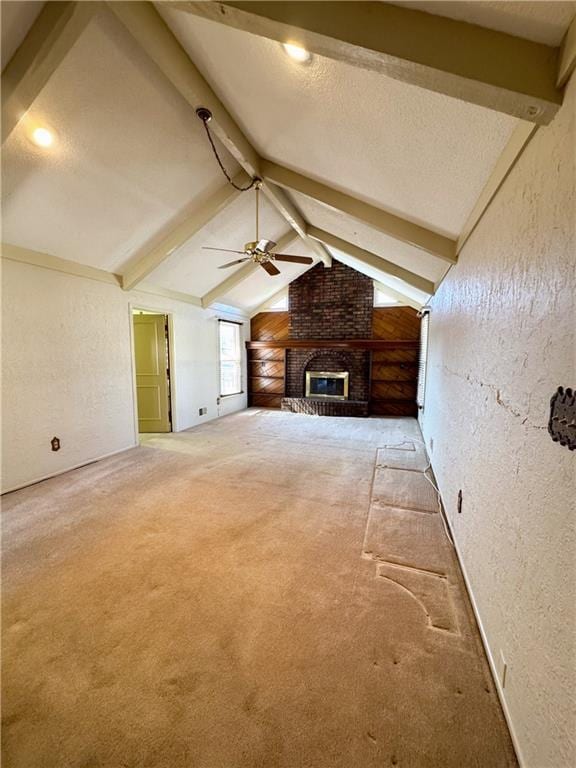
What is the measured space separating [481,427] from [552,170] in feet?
3.87

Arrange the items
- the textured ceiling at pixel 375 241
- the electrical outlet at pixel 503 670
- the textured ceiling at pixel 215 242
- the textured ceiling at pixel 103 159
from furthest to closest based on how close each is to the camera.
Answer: the textured ceiling at pixel 215 242 < the textured ceiling at pixel 375 241 < the textured ceiling at pixel 103 159 < the electrical outlet at pixel 503 670

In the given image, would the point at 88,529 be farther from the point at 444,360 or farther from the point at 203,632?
the point at 444,360

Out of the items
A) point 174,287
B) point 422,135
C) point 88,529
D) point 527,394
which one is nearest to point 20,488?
point 88,529

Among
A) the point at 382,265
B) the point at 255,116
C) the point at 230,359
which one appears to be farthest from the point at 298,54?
the point at 230,359

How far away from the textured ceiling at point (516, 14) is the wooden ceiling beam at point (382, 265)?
3.37 m

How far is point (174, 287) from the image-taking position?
5152mm

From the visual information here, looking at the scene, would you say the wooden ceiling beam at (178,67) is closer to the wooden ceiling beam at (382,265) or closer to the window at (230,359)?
the wooden ceiling beam at (382,265)

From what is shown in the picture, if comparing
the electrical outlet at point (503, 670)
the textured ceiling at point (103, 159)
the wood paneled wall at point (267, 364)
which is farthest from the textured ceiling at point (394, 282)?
the electrical outlet at point (503, 670)

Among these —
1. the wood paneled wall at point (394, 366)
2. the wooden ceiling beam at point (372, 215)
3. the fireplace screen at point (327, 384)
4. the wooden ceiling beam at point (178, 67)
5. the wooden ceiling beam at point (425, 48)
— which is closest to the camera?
the wooden ceiling beam at point (425, 48)

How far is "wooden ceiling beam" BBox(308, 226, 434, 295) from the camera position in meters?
4.25

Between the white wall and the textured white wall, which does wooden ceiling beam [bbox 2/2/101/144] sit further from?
the textured white wall

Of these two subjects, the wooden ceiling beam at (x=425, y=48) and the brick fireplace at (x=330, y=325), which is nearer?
the wooden ceiling beam at (x=425, y=48)

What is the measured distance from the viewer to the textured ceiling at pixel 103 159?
204 cm

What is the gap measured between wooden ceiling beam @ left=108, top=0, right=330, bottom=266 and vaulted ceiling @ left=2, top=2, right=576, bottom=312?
12 mm
